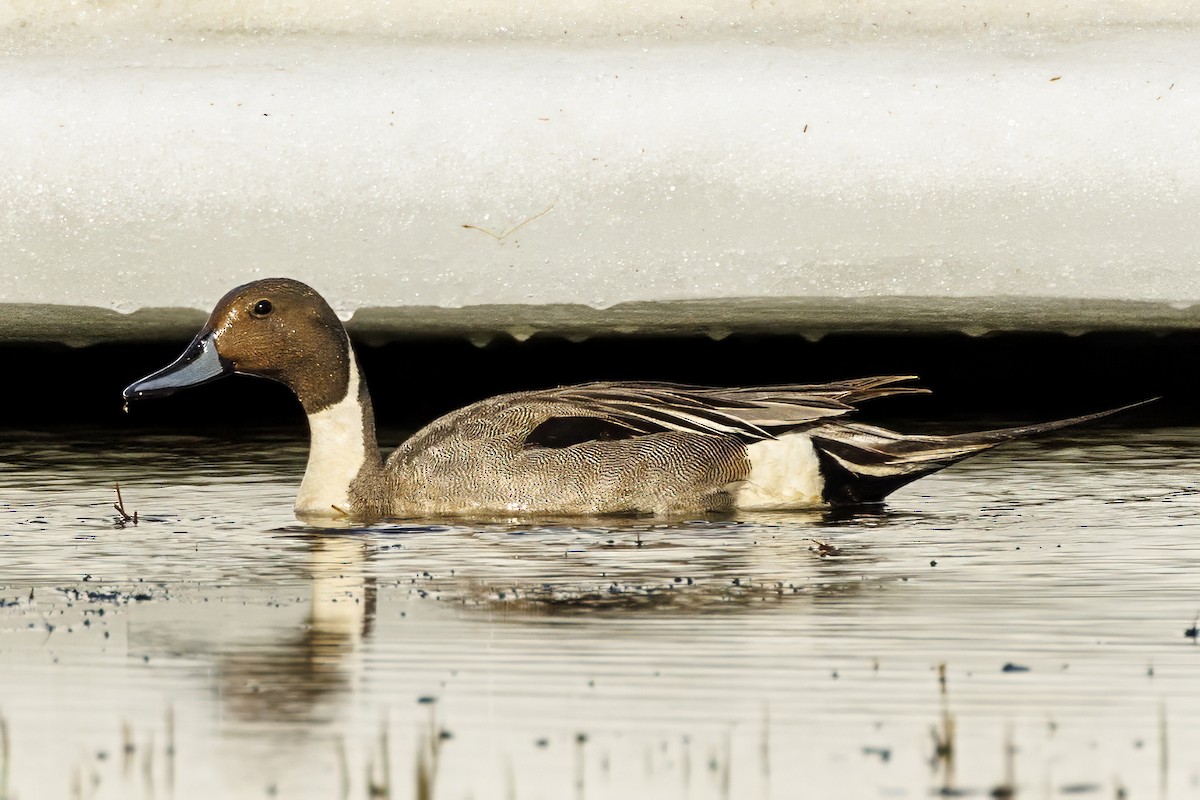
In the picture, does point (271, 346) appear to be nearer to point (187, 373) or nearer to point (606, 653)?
point (187, 373)

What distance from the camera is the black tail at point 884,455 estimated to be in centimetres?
806

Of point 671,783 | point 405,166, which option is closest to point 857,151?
point 405,166

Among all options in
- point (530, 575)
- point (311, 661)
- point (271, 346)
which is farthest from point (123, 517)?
point (311, 661)

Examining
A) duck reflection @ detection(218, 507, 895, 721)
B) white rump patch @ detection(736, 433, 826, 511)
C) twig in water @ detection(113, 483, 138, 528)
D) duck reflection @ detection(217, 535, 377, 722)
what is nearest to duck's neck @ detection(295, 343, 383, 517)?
duck reflection @ detection(218, 507, 895, 721)

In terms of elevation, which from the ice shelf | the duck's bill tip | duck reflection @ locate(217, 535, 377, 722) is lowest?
duck reflection @ locate(217, 535, 377, 722)

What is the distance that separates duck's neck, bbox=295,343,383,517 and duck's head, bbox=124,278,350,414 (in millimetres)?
42

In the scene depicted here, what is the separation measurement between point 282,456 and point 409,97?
7.02ft

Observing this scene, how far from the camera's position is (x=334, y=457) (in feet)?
26.8

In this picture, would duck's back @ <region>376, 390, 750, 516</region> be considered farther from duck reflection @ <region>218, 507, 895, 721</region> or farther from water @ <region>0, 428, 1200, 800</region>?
water @ <region>0, 428, 1200, 800</region>

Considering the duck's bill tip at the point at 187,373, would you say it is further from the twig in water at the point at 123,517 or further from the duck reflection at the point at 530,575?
the duck reflection at the point at 530,575

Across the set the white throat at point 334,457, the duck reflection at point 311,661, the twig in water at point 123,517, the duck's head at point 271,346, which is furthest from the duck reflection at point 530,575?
the duck's head at point 271,346

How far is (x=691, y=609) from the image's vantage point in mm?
5531

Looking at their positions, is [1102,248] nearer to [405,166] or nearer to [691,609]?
[405,166]

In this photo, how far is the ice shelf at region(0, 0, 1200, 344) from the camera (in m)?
10.7
